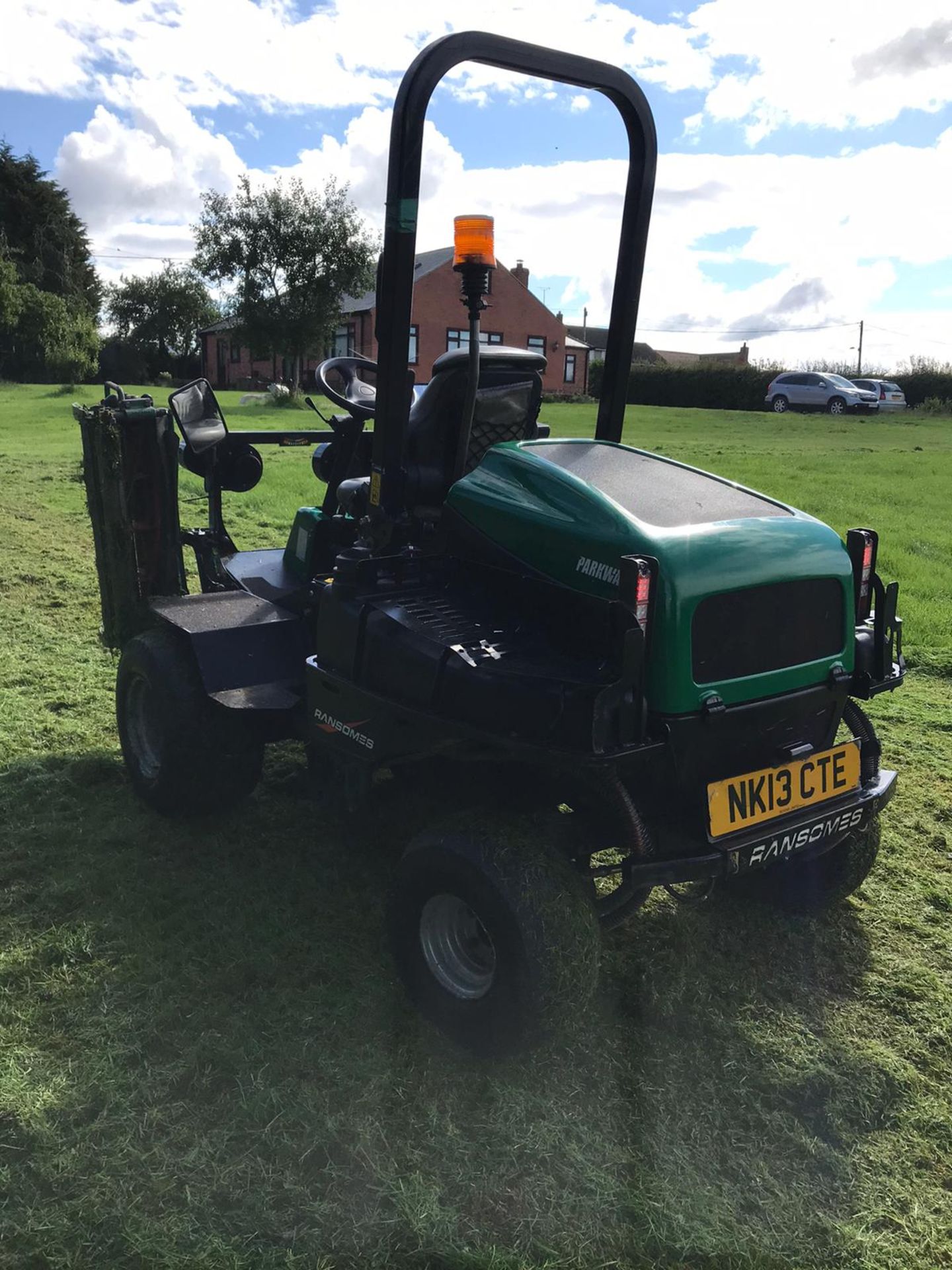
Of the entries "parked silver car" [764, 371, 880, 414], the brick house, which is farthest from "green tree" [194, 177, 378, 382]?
"parked silver car" [764, 371, 880, 414]

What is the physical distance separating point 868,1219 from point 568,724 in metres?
1.23

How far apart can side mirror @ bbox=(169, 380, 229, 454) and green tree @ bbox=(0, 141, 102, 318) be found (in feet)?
166

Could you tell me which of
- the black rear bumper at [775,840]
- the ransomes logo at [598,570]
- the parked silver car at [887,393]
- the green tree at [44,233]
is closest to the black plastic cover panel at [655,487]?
the ransomes logo at [598,570]

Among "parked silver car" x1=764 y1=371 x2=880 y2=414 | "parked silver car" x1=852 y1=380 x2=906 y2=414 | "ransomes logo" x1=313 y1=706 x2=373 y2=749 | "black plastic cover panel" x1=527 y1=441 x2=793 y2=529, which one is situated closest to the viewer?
"black plastic cover panel" x1=527 y1=441 x2=793 y2=529

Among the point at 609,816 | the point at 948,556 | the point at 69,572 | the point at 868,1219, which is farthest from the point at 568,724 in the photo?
the point at 948,556

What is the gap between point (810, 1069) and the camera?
2.73 meters

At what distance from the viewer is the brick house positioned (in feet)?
125

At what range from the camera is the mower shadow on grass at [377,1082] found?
2225 millimetres

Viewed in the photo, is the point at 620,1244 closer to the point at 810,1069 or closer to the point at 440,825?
the point at 810,1069

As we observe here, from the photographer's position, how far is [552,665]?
2.63 m

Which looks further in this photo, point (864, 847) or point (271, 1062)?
point (864, 847)

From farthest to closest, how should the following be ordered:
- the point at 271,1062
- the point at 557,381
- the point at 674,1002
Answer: the point at 557,381 < the point at 674,1002 < the point at 271,1062

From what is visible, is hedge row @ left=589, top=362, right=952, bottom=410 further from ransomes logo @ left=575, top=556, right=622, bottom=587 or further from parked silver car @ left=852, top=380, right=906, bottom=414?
ransomes logo @ left=575, top=556, right=622, bottom=587

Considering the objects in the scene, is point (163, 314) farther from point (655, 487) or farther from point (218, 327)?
point (655, 487)
